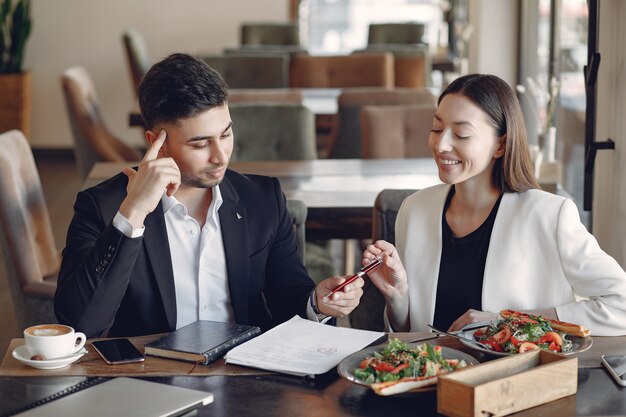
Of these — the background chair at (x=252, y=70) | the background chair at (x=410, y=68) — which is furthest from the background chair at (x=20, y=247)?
the background chair at (x=410, y=68)

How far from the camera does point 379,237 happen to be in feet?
8.77

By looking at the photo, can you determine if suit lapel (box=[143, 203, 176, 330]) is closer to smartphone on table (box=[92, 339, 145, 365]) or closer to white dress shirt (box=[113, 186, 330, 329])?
white dress shirt (box=[113, 186, 330, 329])

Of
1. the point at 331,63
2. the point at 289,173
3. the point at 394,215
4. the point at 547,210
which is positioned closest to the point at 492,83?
the point at 547,210

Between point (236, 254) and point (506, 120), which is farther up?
point (506, 120)

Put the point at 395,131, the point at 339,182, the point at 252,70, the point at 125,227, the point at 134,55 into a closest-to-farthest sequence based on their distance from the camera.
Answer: the point at 125,227
the point at 339,182
the point at 395,131
the point at 252,70
the point at 134,55

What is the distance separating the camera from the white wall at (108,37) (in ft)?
30.9

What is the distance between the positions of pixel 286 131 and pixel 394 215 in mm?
1795

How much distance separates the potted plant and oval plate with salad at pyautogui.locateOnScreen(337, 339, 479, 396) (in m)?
7.55

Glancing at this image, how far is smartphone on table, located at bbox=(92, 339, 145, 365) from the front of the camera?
71.9 inches

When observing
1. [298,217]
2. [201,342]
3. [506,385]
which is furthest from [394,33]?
[506,385]

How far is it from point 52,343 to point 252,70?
4.81 metres

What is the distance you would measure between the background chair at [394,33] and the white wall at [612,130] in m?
5.68

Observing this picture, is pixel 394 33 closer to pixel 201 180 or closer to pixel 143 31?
pixel 143 31

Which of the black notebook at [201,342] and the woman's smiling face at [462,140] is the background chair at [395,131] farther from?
the black notebook at [201,342]
